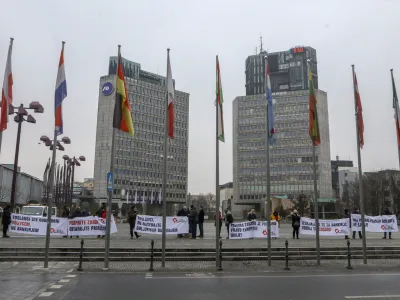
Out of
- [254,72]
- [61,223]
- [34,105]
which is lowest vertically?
[61,223]

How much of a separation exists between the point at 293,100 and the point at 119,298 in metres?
139

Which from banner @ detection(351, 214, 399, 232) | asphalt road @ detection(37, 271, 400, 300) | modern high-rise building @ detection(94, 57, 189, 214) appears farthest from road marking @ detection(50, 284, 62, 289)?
modern high-rise building @ detection(94, 57, 189, 214)

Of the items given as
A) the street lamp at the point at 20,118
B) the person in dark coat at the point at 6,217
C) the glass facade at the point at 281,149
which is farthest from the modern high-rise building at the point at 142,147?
the person in dark coat at the point at 6,217

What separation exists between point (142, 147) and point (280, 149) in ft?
168

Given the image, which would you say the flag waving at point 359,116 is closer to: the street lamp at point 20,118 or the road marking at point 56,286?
the road marking at point 56,286

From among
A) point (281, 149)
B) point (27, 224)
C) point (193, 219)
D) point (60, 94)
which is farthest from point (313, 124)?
point (281, 149)

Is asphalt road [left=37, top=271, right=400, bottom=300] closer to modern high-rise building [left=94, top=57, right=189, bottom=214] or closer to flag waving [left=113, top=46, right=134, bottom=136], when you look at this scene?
flag waving [left=113, top=46, right=134, bottom=136]

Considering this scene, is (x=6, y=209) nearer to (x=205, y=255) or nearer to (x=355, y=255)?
(x=205, y=255)

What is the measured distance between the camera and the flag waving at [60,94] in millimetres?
14539

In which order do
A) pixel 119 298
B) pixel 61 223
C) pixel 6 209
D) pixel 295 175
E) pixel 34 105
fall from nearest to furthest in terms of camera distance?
pixel 119 298 < pixel 61 223 < pixel 6 209 < pixel 34 105 < pixel 295 175

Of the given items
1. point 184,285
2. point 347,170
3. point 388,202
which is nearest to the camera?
point 184,285

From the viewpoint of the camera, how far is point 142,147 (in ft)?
484

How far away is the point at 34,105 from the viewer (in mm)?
31188

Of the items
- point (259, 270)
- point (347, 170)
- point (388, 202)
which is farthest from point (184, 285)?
point (347, 170)
